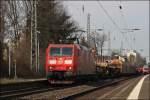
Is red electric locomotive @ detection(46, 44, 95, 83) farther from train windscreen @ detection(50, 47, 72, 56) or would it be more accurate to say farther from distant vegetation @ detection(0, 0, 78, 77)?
distant vegetation @ detection(0, 0, 78, 77)

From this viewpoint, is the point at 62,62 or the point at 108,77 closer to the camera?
the point at 62,62

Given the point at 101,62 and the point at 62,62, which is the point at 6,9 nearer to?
the point at 101,62

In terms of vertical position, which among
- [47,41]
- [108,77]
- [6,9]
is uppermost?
[6,9]

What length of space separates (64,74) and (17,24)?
99.9ft

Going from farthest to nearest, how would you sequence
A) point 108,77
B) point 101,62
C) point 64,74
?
Result: 1. point 108,77
2. point 101,62
3. point 64,74

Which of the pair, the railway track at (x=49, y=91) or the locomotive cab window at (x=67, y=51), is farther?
the locomotive cab window at (x=67, y=51)

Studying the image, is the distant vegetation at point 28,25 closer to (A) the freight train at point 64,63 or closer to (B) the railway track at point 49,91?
(A) the freight train at point 64,63

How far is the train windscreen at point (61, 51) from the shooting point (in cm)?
3703

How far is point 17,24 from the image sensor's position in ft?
215

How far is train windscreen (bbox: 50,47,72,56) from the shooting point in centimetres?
3703

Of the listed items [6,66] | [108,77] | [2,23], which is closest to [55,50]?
[6,66]

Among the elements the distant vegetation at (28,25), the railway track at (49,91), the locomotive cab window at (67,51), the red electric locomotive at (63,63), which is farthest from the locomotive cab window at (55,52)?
the distant vegetation at (28,25)

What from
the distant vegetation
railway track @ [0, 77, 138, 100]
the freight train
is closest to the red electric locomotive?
the freight train

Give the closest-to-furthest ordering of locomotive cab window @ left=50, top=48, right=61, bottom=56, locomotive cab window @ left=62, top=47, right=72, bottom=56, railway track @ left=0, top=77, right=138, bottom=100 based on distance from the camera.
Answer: railway track @ left=0, top=77, right=138, bottom=100
locomotive cab window @ left=62, top=47, right=72, bottom=56
locomotive cab window @ left=50, top=48, right=61, bottom=56
